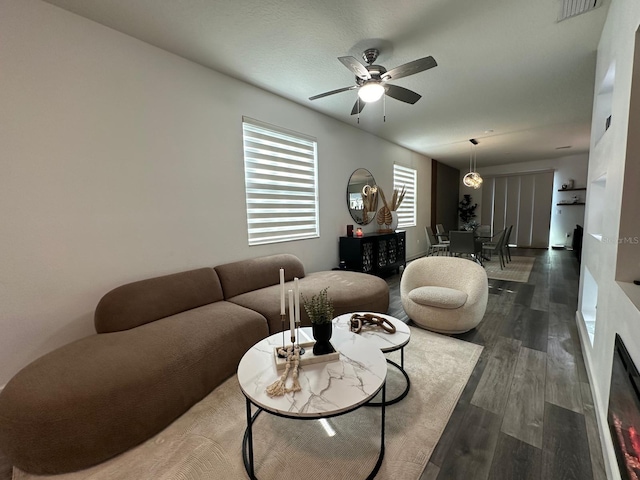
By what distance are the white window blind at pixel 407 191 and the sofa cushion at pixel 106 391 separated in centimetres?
500

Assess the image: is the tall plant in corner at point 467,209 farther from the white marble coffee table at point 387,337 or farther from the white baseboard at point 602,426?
the white marble coffee table at point 387,337

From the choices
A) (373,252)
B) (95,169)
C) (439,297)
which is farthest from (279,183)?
(439,297)

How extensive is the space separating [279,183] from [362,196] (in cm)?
190

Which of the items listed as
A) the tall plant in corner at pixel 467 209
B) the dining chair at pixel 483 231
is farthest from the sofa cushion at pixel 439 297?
the tall plant in corner at pixel 467 209

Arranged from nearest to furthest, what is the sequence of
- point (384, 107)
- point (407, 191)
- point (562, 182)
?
point (384, 107) < point (407, 191) < point (562, 182)

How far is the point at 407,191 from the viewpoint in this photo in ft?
20.7

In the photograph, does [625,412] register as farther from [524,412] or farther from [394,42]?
[394,42]

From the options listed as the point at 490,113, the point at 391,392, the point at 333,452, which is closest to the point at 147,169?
the point at 333,452

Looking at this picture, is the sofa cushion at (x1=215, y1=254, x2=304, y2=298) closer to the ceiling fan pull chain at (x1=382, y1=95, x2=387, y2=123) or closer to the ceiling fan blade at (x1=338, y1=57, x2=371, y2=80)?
the ceiling fan blade at (x1=338, y1=57, x2=371, y2=80)

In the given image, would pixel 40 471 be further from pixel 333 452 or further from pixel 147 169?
pixel 147 169

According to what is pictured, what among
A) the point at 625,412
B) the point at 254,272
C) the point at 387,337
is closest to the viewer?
the point at 625,412

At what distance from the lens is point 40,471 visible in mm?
1230

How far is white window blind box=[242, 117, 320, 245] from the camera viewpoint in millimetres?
3086

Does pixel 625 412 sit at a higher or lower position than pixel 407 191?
lower
